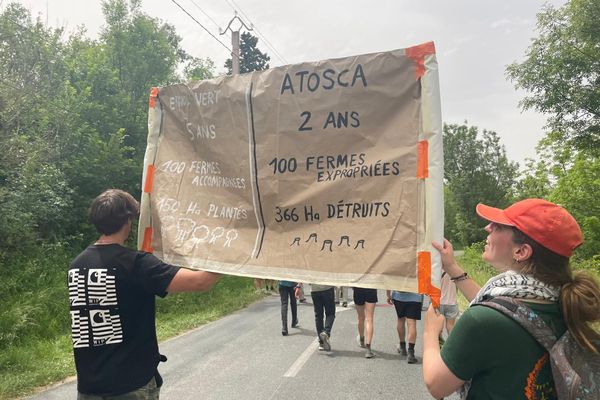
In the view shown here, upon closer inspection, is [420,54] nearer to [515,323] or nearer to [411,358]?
[515,323]

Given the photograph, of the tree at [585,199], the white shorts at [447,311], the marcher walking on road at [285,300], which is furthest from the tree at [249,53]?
the white shorts at [447,311]

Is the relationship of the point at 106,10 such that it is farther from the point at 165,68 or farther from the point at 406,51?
the point at 406,51

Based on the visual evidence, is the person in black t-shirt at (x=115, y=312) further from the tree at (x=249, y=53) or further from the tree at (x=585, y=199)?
the tree at (x=249, y=53)

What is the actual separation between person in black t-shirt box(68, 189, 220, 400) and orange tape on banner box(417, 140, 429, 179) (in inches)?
49.6

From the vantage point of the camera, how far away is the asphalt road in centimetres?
534

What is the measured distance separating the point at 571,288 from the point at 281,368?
530cm

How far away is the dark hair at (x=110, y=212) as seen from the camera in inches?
90.4

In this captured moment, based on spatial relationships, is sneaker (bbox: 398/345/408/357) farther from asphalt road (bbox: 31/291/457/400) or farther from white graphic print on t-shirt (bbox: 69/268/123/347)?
white graphic print on t-shirt (bbox: 69/268/123/347)

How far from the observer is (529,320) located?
1.50 metres

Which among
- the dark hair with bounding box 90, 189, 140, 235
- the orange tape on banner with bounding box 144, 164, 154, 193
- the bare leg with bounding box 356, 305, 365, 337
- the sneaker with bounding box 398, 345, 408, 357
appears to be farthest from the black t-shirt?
the bare leg with bounding box 356, 305, 365, 337

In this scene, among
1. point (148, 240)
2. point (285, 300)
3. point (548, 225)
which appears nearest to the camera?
point (548, 225)

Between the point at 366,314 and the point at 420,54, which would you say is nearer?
the point at 420,54

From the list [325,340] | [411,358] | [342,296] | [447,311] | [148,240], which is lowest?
[342,296]

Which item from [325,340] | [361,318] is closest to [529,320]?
[325,340]
